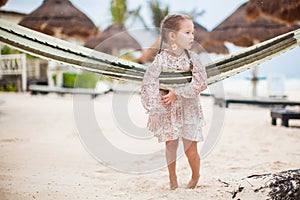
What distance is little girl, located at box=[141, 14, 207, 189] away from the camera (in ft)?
4.97

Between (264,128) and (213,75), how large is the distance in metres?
2.80

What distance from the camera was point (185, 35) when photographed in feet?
5.04

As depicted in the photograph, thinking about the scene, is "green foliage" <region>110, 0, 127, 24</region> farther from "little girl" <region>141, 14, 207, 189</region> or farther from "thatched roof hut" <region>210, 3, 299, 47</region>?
"little girl" <region>141, 14, 207, 189</region>

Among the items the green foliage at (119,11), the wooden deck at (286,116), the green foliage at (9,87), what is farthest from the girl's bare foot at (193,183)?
the green foliage at (119,11)

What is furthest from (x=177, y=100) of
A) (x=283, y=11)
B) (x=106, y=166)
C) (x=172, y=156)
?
(x=283, y=11)

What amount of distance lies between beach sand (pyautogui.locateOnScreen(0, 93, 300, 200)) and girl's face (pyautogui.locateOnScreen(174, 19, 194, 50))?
678 mm

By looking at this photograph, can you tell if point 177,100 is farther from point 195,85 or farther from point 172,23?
point 172,23

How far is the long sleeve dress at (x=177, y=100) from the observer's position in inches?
59.5

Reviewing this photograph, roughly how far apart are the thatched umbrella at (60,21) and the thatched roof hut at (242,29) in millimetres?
4636

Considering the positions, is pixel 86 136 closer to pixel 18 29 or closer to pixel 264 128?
pixel 18 29

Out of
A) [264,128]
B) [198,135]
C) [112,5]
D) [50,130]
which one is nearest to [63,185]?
[198,135]

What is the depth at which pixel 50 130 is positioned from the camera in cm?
361

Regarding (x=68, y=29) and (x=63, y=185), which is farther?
Answer: (x=68, y=29)

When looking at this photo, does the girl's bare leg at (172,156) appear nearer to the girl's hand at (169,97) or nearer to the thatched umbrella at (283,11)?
the girl's hand at (169,97)
